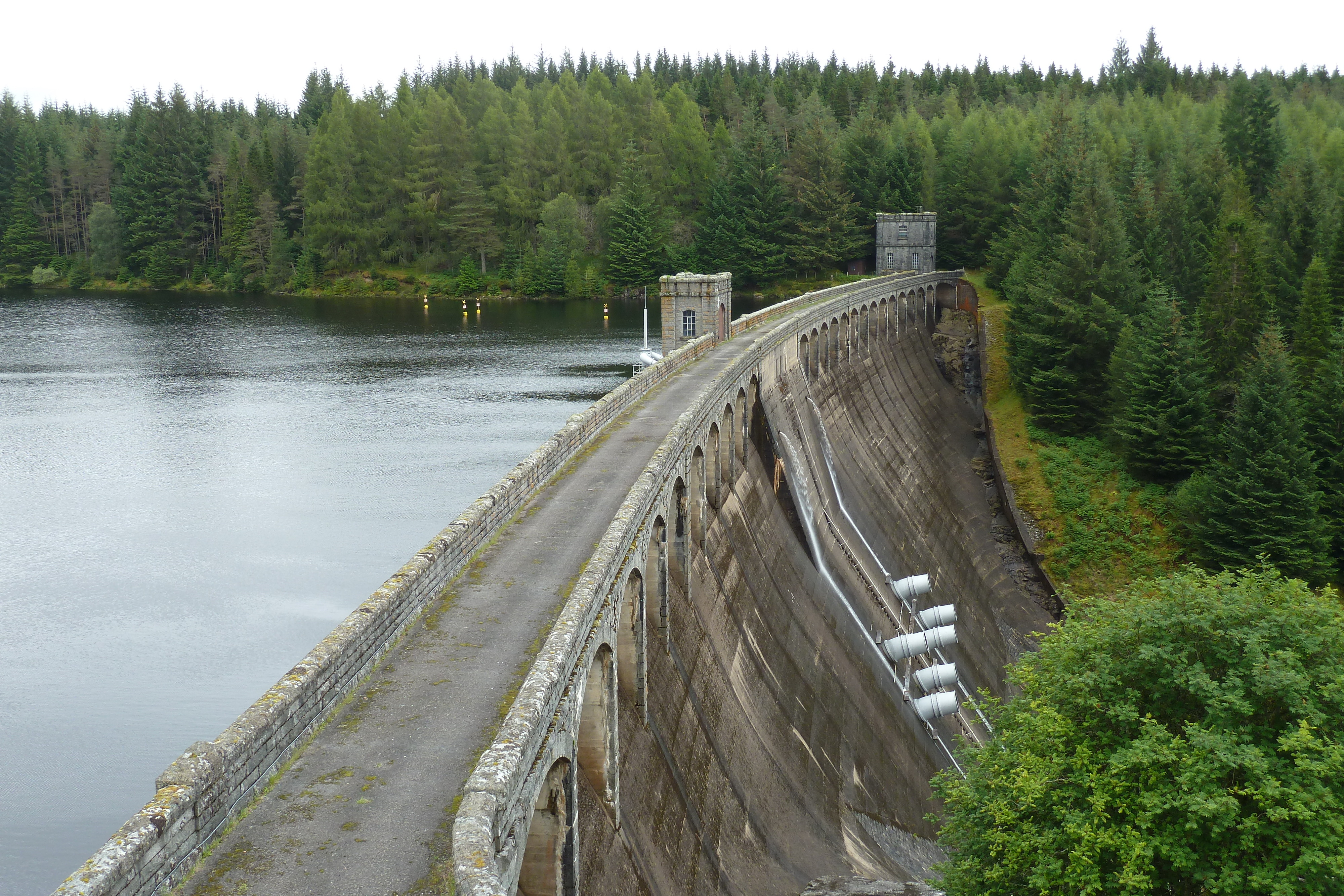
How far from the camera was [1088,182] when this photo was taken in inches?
2894

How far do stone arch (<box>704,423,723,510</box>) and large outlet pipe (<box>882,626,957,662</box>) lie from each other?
9.65m

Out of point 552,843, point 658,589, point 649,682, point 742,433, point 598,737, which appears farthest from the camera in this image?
point 742,433

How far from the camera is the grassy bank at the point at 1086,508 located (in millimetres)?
56781

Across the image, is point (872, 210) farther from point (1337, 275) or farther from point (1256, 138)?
point (1337, 275)

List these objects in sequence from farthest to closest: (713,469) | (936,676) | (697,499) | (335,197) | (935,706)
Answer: (335,197) → (936,676) → (935,706) → (713,469) → (697,499)

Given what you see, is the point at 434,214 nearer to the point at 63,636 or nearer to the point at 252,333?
the point at 252,333

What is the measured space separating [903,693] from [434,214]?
121 metres

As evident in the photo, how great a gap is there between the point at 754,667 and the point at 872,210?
93710 mm

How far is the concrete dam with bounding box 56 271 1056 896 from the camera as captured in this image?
13.5 metres

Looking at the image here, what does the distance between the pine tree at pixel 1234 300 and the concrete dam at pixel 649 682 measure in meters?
18.0

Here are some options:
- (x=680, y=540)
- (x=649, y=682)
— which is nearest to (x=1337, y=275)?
(x=680, y=540)

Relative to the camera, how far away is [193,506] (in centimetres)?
5162

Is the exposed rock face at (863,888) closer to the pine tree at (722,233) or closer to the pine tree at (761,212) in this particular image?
the pine tree at (761,212)

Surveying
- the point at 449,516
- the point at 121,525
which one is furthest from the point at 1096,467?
the point at 121,525
